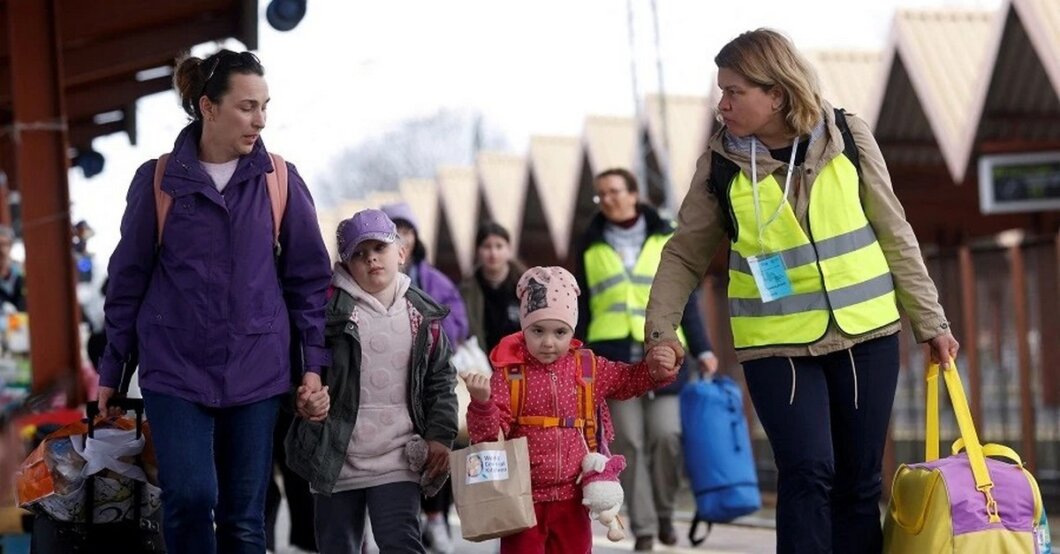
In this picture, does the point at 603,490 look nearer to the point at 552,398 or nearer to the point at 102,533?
the point at 552,398

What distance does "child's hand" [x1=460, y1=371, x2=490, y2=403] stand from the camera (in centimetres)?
628

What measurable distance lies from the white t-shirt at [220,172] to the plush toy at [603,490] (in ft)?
5.01

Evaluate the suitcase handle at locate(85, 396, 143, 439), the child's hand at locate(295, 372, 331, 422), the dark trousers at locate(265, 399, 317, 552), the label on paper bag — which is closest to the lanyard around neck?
the label on paper bag

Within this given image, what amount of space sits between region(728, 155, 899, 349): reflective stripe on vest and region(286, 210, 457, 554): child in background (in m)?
1.26

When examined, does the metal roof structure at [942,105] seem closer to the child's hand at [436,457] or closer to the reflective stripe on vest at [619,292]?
the reflective stripe on vest at [619,292]

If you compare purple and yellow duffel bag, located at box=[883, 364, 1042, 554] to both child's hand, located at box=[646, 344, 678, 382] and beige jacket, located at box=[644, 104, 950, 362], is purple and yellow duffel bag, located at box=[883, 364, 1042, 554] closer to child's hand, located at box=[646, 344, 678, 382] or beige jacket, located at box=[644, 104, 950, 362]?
beige jacket, located at box=[644, 104, 950, 362]

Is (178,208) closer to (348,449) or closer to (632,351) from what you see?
(348,449)

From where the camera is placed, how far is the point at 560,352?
6758 mm

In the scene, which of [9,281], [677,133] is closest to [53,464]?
[9,281]

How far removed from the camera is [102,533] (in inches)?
280

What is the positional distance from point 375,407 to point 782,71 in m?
1.86

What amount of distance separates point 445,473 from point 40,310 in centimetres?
546

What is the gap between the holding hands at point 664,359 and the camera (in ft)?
21.0

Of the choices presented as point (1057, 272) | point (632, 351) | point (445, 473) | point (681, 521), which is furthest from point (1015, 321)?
point (445, 473)
